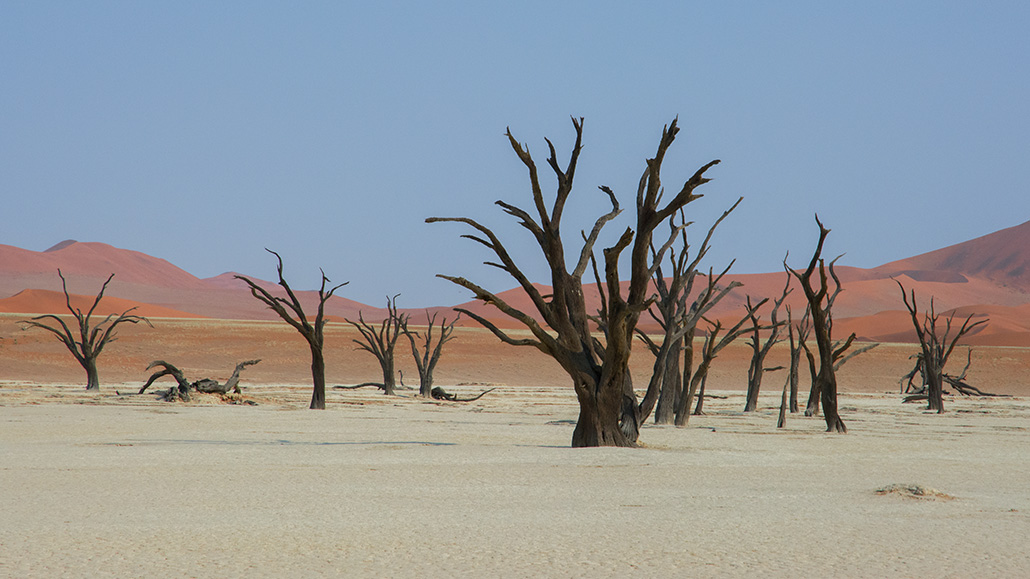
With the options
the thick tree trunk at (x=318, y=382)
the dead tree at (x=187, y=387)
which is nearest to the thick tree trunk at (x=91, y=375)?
the dead tree at (x=187, y=387)

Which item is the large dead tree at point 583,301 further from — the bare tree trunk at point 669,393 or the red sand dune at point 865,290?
the red sand dune at point 865,290

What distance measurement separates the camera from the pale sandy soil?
530cm

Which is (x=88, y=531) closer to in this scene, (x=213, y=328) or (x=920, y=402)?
(x=920, y=402)

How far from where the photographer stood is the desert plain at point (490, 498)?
533cm

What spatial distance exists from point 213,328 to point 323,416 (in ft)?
138

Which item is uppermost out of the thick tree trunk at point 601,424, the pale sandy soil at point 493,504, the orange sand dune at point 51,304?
the orange sand dune at point 51,304

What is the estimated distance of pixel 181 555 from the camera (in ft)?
17.6

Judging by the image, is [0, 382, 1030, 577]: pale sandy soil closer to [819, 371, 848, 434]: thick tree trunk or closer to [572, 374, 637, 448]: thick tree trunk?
[572, 374, 637, 448]: thick tree trunk

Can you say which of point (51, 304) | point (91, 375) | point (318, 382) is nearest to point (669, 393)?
point (318, 382)

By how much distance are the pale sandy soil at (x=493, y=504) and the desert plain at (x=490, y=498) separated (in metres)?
0.03

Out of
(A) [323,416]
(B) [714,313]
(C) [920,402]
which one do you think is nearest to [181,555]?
(A) [323,416]

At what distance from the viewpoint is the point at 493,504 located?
24.6 ft

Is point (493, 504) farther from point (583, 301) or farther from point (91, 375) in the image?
point (91, 375)

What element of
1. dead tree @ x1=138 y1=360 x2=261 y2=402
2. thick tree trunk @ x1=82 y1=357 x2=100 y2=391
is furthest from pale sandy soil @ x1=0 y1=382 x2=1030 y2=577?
thick tree trunk @ x1=82 y1=357 x2=100 y2=391
